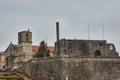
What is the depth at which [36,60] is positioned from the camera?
64.6 m

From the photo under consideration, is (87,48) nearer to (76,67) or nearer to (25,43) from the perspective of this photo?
(76,67)

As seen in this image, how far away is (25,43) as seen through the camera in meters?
108

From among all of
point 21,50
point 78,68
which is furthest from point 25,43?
point 78,68

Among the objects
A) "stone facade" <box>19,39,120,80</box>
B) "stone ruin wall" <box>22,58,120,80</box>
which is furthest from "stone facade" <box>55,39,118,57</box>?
"stone ruin wall" <box>22,58,120,80</box>

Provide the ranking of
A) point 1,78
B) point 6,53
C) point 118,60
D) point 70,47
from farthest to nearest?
1. point 6,53
2. point 70,47
3. point 118,60
4. point 1,78

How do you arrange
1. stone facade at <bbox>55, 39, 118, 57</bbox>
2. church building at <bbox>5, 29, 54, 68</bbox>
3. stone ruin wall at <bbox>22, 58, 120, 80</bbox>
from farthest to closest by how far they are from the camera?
church building at <bbox>5, 29, 54, 68</bbox> → stone facade at <bbox>55, 39, 118, 57</bbox> → stone ruin wall at <bbox>22, 58, 120, 80</bbox>

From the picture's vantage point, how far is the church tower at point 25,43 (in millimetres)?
104062

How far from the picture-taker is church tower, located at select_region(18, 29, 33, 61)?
104062 mm

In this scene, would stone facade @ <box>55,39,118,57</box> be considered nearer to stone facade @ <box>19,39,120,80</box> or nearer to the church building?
stone facade @ <box>19,39,120,80</box>

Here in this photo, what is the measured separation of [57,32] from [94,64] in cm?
1392

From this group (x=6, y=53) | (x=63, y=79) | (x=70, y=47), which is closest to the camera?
(x=63, y=79)

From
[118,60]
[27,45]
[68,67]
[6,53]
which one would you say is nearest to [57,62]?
[68,67]

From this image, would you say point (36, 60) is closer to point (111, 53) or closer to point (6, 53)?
point (111, 53)

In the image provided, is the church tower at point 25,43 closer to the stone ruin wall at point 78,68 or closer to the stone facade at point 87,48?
the stone facade at point 87,48
